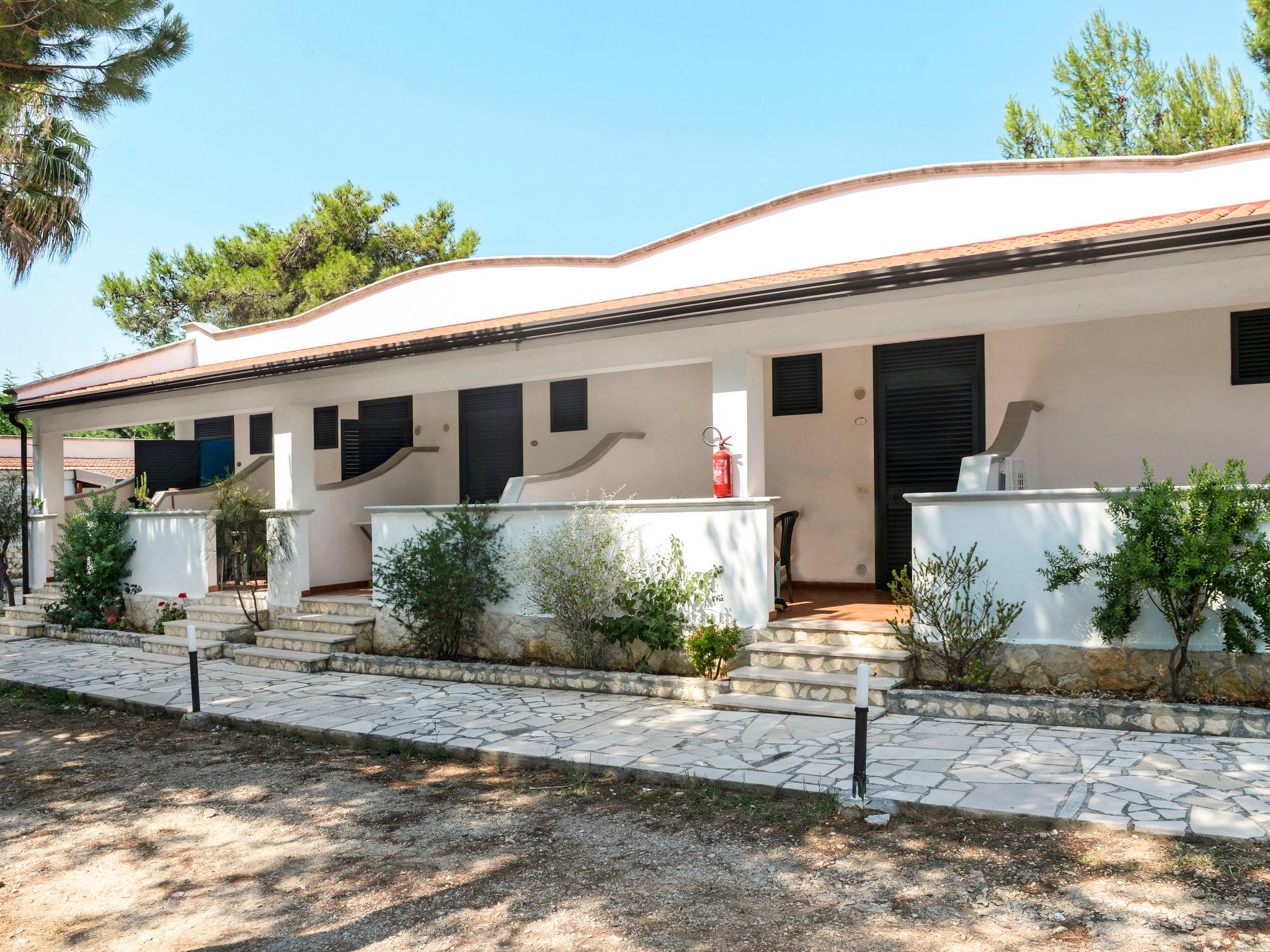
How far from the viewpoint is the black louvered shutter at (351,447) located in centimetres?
1530

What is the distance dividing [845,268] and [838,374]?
2.36 metres

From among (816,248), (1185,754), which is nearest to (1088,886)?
(1185,754)

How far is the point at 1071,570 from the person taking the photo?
721 centimetres

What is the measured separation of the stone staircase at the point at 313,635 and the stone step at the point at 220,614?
173 mm

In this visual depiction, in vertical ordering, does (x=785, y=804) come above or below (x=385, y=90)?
below

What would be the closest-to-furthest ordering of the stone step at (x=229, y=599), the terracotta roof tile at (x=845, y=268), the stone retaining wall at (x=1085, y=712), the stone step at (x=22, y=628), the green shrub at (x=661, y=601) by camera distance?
the stone retaining wall at (x=1085, y=712)
the terracotta roof tile at (x=845, y=268)
the green shrub at (x=661, y=601)
the stone step at (x=229, y=599)
the stone step at (x=22, y=628)

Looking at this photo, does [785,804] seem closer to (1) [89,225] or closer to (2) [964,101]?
(1) [89,225]

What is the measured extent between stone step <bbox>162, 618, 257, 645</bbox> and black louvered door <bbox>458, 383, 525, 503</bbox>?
12.0ft

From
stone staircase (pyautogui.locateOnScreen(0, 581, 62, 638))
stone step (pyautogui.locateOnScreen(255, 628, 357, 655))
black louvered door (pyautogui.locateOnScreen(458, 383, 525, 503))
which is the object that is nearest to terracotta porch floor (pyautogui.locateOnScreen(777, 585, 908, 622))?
black louvered door (pyautogui.locateOnScreen(458, 383, 525, 503))

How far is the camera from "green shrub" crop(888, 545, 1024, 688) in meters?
7.56

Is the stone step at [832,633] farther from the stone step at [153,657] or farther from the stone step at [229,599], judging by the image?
the stone step at [153,657]

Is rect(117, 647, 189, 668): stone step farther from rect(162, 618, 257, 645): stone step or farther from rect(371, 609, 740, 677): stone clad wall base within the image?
rect(371, 609, 740, 677): stone clad wall base

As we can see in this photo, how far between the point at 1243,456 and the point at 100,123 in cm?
1533

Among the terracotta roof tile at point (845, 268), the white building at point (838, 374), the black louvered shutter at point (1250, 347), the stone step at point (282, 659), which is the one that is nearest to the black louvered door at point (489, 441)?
the white building at point (838, 374)
